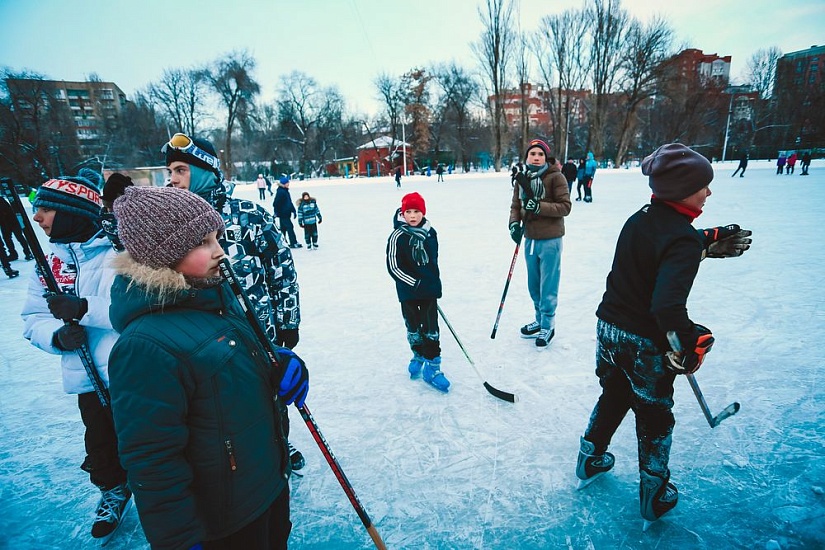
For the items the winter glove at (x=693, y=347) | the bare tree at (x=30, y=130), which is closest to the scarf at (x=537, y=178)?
the winter glove at (x=693, y=347)

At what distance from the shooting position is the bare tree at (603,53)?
116ft

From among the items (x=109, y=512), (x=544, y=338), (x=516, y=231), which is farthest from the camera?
(x=516, y=231)

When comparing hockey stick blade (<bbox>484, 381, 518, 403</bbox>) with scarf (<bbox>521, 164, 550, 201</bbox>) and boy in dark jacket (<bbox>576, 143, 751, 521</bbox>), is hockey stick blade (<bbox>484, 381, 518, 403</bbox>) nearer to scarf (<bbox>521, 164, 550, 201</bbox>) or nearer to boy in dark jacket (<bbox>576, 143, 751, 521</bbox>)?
boy in dark jacket (<bbox>576, 143, 751, 521</bbox>)

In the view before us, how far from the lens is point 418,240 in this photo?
2961mm

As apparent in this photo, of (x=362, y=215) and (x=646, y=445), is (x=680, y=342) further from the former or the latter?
(x=362, y=215)

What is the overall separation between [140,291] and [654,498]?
2295mm

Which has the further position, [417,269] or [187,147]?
[417,269]

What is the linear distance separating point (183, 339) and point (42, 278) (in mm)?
1486

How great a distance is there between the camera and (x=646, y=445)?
1858 millimetres

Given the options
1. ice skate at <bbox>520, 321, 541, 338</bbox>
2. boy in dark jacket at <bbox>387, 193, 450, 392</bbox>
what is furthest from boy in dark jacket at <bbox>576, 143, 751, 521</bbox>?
ice skate at <bbox>520, 321, 541, 338</bbox>

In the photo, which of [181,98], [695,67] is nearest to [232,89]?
[181,98]

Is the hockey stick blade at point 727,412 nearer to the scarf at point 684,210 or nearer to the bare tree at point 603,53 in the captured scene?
the scarf at point 684,210

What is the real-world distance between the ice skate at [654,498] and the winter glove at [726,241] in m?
1.08

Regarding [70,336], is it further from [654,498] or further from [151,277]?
[654,498]
